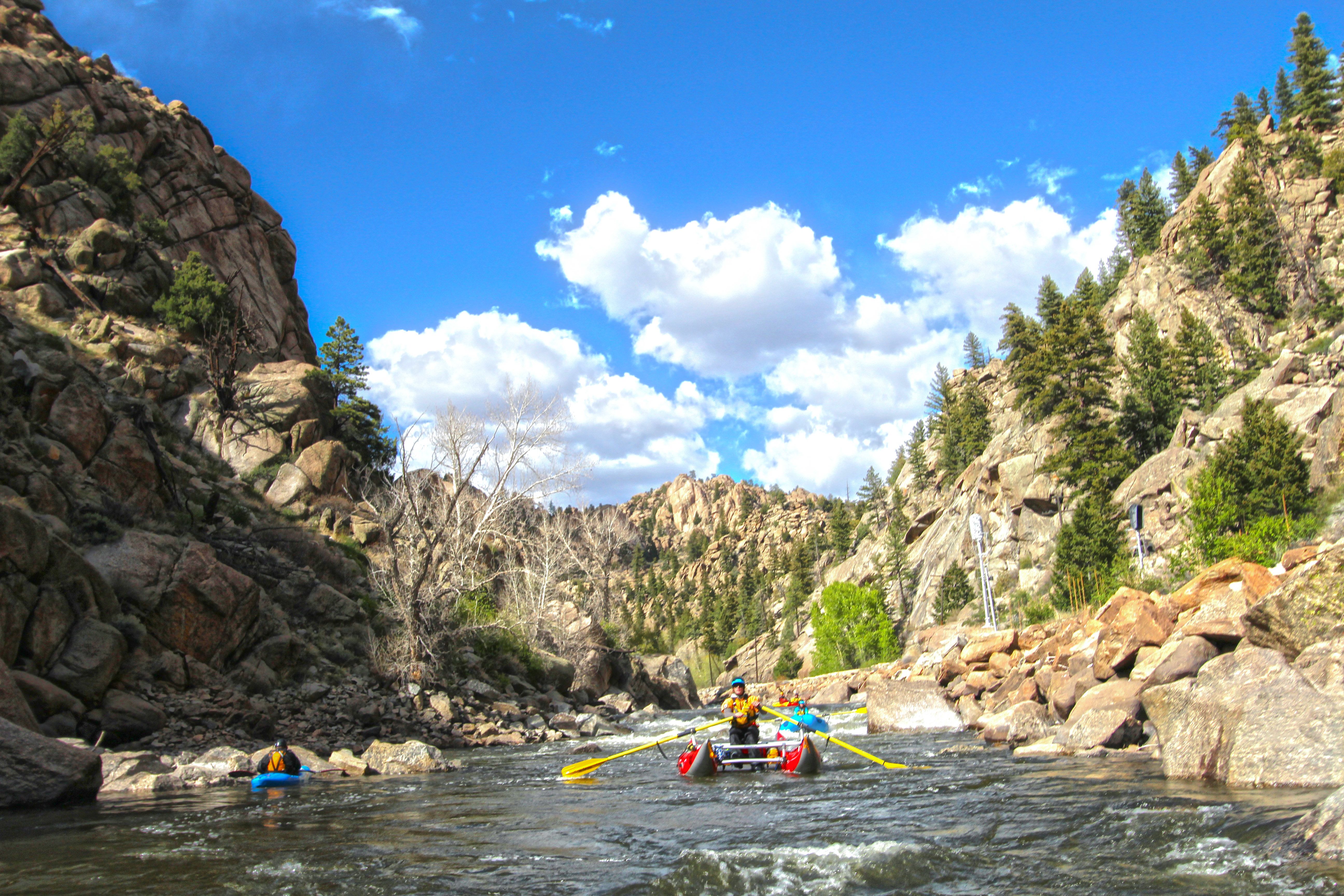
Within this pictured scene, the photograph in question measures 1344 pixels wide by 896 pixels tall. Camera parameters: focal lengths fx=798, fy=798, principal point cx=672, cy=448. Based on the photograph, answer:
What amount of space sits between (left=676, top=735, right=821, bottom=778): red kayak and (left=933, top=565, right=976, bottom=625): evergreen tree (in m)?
44.8

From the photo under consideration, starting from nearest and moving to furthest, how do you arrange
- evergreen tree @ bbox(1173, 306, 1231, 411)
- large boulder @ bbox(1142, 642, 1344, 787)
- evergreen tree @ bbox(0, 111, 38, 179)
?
large boulder @ bbox(1142, 642, 1344, 787) < evergreen tree @ bbox(0, 111, 38, 179) < evergreen tree @ bbox(1173, 306, 1231, 411)

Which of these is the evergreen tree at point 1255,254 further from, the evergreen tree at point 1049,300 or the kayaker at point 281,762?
the kayaker at point 281,762

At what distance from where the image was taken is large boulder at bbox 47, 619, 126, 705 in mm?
14828

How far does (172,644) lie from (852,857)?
1663 cm

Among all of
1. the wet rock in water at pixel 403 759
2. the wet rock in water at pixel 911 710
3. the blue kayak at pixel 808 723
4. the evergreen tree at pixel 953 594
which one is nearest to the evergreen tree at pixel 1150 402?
the evergreen tree at pixel 953 594

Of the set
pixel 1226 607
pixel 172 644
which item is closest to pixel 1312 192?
pixel 1226 607

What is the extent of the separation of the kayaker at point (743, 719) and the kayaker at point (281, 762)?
7852mm

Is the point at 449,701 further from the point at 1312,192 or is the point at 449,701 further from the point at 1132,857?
the point at 1312,192

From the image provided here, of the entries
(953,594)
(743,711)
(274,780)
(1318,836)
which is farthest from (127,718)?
(953,594)

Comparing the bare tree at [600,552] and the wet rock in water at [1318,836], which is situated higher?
the bare tree at [600,552]

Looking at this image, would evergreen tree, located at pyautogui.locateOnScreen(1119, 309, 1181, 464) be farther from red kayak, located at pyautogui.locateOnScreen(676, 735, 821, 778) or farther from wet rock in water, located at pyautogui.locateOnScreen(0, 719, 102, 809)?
wet rock in water, located at pyautogui.locateOnScreen(0, 719, 102, 809)

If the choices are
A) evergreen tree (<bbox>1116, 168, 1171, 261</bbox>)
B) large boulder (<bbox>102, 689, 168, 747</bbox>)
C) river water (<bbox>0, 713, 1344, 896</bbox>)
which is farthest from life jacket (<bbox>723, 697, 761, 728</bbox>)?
evergreen tree (<bbox>1116, 168, 1171, 261</bbox>)

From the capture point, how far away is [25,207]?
36375 mm

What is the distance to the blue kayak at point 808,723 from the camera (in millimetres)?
17750
